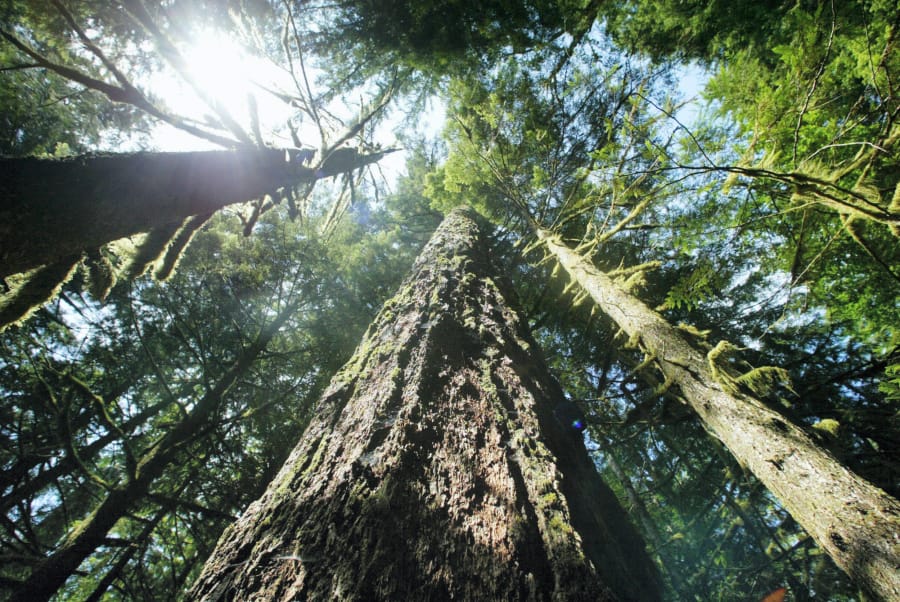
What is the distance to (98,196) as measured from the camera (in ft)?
7.04


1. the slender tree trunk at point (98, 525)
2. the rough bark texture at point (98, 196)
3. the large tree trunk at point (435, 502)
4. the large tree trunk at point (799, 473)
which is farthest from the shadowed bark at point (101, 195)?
the large tree trunk at point (799, 473)

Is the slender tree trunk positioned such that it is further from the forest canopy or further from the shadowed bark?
the shadowed bark

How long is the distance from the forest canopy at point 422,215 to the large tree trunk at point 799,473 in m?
0.05

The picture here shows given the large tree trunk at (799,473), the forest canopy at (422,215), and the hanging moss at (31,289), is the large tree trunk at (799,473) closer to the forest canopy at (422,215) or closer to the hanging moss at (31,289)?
the forest canopy at (422,215)

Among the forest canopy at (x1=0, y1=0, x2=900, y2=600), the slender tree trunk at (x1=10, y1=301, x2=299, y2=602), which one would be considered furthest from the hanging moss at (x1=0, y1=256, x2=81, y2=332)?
the slender tree trunk at (x1=10, y1=301, x2=299, y2=602)

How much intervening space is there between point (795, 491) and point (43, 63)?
519cm

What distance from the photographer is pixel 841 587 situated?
668 cm

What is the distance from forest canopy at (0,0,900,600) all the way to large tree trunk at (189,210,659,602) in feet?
4.61

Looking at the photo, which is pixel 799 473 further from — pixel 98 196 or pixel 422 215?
pixel 422 215

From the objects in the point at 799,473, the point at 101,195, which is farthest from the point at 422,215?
the point at 799,473

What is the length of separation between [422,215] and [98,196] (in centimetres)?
728

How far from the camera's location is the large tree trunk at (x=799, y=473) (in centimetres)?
148

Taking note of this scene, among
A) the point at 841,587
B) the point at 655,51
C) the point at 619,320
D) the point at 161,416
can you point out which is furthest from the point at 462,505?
the point at 841,587

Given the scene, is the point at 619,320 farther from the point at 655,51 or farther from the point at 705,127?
the point at 655,51
